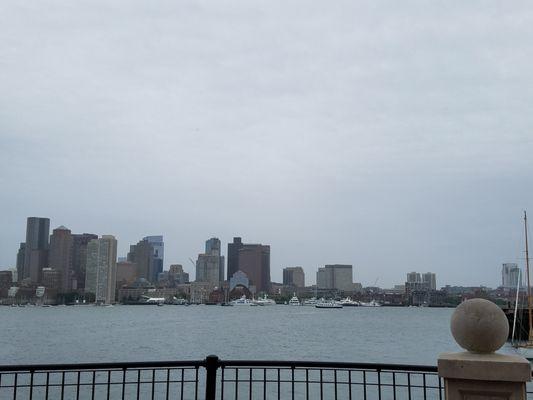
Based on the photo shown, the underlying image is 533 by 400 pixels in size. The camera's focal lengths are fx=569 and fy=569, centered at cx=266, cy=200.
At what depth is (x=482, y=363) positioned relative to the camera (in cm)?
471

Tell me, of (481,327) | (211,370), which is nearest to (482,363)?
(481,327)

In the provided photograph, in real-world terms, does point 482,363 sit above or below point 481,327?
below

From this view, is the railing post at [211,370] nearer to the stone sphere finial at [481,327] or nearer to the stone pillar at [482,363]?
the stone pillar at [482,363]

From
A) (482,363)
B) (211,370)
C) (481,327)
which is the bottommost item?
(211,370)

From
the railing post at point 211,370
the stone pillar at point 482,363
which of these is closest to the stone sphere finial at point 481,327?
the stone pillar at point 482,363

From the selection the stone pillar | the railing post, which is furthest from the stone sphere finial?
the railing post

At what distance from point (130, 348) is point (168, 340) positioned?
36.8 ft

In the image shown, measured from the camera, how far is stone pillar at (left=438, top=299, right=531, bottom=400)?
15.3 feet

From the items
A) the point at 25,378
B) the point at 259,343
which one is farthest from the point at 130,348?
the point at 25,378

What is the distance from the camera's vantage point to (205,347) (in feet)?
207

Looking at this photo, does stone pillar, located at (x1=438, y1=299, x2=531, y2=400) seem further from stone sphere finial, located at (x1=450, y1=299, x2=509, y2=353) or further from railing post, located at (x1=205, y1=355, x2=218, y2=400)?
railing post, located at (x1=205, y1=355, x2=218, y2=400)

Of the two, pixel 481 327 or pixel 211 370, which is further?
pixel 211 370

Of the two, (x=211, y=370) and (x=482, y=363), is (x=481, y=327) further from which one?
(x=211, y=370)

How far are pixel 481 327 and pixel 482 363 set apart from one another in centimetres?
29
